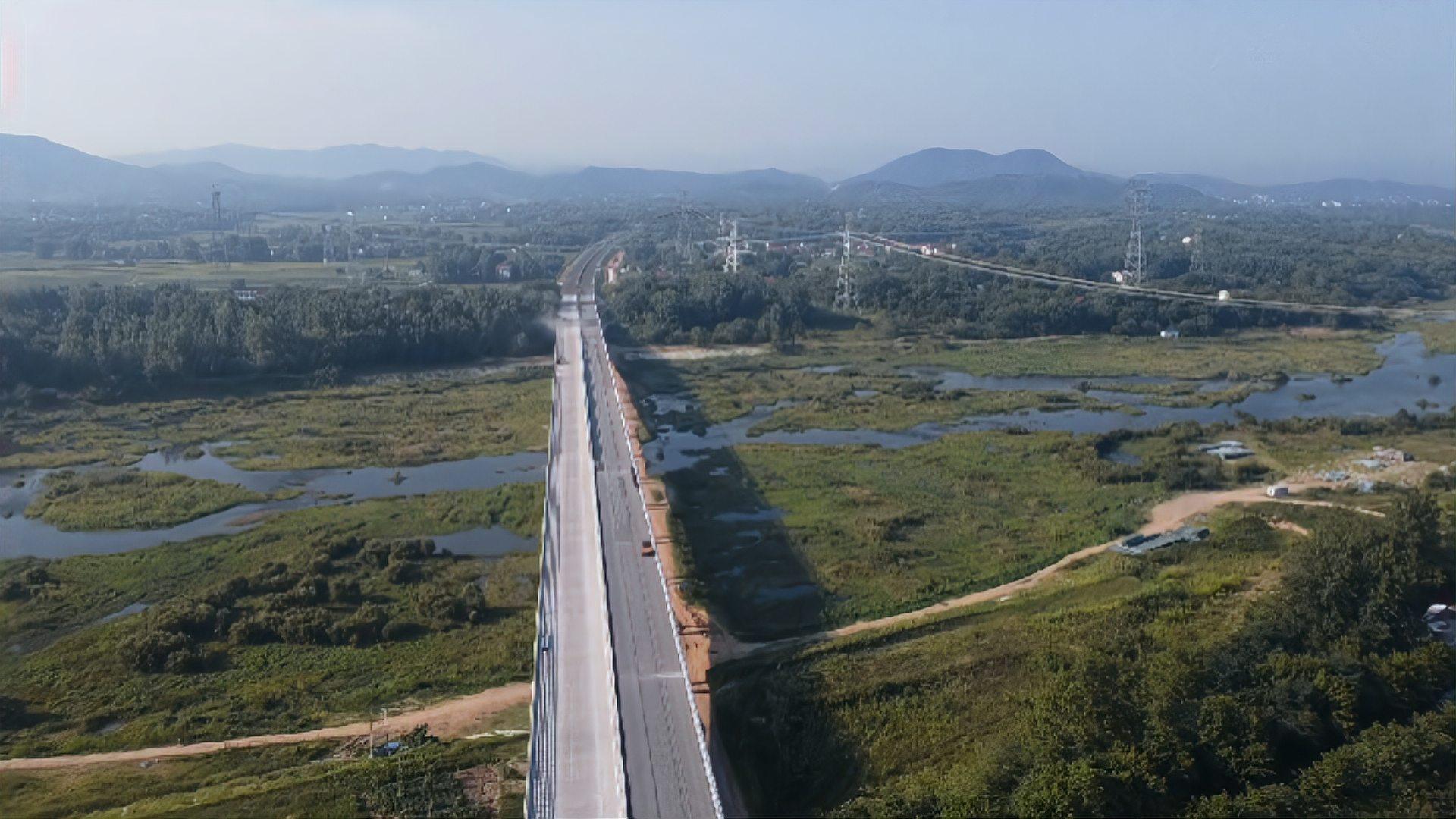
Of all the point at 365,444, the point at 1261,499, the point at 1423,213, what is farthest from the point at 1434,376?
the point at 1423,213

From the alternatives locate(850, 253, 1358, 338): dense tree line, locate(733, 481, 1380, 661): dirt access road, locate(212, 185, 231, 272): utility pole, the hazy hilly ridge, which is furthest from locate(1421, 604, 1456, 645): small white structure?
the hazy hilly ridge

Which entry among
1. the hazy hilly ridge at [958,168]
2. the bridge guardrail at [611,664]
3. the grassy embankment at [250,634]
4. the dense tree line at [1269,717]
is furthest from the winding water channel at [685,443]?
the hazy hilly ridge at [958,168]

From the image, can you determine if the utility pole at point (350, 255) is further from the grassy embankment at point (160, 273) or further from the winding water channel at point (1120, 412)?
the winding water channel at point (1120, 412)

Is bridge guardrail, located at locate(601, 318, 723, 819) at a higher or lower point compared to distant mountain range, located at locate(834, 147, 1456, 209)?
lower

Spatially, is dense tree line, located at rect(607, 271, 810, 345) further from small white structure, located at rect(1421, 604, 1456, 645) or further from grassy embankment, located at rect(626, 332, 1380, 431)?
small white structure, located at rect(1421, 604, 1456, 645)

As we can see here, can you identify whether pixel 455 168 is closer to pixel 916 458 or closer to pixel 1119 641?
pixel 916 458

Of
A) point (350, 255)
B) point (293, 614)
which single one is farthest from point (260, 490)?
point (350, 255)

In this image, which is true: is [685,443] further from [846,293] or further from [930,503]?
[846,293]
